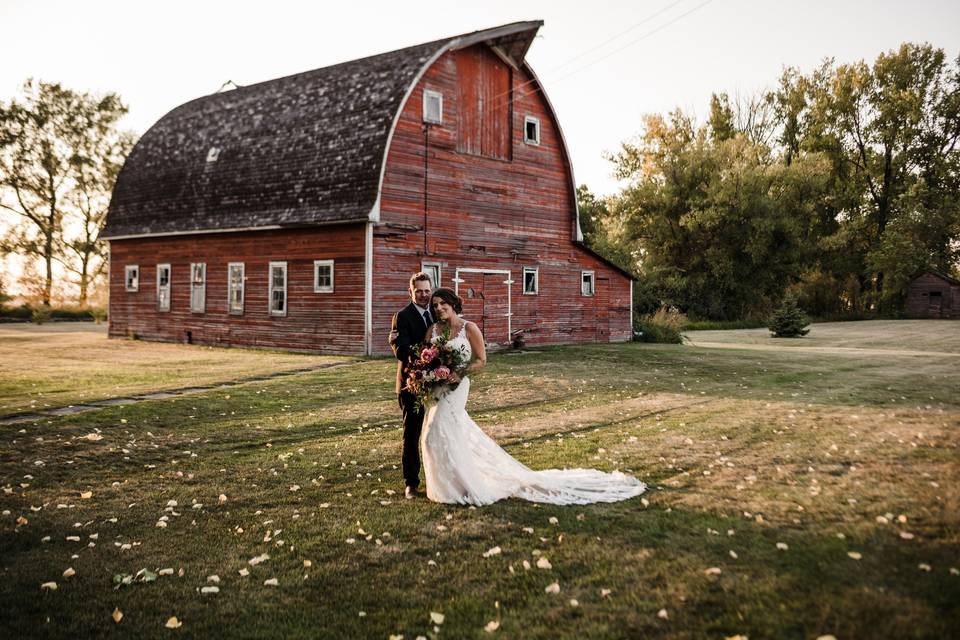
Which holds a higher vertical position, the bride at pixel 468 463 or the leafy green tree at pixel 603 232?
the leafy green tree at pixel 603 232

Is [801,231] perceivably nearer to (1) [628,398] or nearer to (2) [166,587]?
(1) [628,398]

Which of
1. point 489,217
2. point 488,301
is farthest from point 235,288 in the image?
point 489,217

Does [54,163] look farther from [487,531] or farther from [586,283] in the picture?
[487,531]

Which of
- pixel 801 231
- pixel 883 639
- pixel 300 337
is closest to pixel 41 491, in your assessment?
pixel 883 639

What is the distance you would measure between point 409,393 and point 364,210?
553 inches

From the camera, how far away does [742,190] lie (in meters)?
45.1

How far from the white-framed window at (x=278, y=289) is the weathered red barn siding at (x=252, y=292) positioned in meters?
0.19

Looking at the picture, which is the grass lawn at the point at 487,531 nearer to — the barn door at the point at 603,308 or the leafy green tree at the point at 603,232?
the barn door at the point at 603,308

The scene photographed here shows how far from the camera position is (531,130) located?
2520 centimetres

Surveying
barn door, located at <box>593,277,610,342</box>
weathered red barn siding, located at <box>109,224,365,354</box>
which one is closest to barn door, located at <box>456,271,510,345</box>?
Result: weathered red barn siding, located at <box>109,224,365,354</box>

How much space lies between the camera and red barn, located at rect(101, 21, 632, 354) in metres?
21.4

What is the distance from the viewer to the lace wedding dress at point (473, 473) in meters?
6.74

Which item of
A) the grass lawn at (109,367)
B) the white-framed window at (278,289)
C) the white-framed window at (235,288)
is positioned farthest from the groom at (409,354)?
the white-framed window at (235,288)

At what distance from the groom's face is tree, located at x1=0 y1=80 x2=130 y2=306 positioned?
49.8 meters
